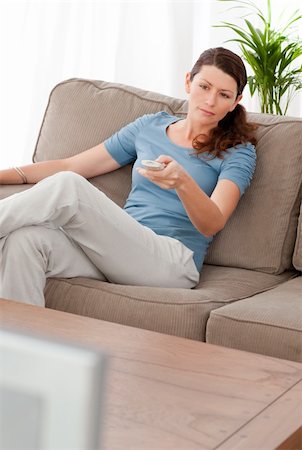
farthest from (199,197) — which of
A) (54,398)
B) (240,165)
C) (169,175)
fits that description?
(54,398)

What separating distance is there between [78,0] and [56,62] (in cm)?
30

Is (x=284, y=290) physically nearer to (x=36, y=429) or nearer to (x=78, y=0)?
(x=36, y=429)

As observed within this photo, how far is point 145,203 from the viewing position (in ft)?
8.19

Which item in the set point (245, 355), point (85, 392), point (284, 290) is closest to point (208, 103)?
point (284, 290)

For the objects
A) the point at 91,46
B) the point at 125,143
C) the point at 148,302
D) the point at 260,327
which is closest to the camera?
the point at 260,327

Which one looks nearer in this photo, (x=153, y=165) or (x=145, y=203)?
(x=153, y=165)

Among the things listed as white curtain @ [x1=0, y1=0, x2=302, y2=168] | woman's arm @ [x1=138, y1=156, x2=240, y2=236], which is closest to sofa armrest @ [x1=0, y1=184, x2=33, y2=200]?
woman's arm @ [x1=138, y1=156, x2=240, y2=236]

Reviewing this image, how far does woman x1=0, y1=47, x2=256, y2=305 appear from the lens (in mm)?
2148

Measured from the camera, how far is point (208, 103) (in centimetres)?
246

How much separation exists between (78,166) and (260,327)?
93 centimetres

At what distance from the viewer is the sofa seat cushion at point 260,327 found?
75.2 inches

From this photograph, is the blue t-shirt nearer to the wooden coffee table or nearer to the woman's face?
the woman's face

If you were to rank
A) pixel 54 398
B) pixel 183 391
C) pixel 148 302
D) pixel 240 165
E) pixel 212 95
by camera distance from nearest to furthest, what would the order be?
pixel 54 398
pixel 183 391
pixel 148 302
pixel 240 165
pixel 212 95

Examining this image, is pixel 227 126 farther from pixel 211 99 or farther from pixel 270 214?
pixel 270 214
